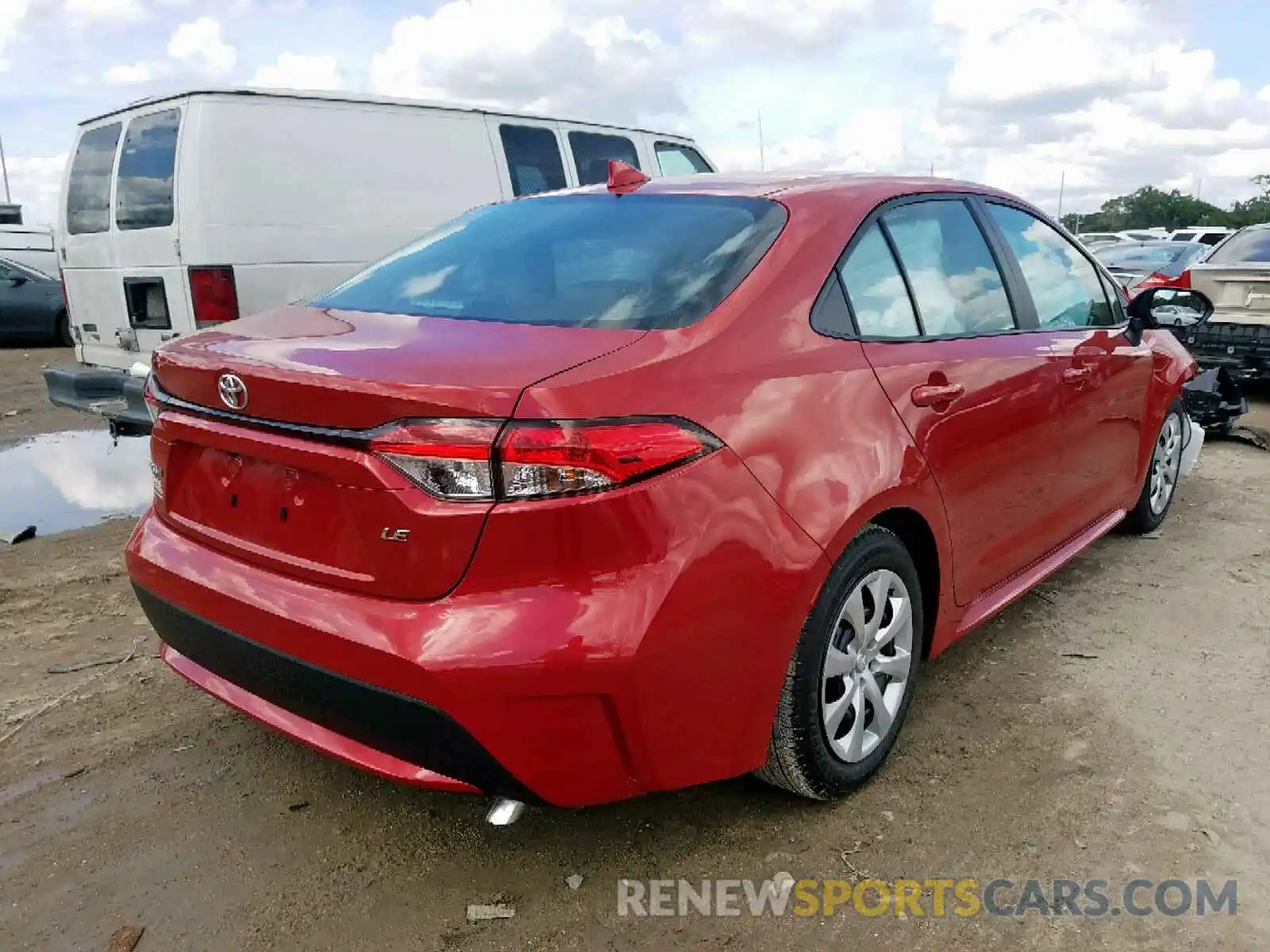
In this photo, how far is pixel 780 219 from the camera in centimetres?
269

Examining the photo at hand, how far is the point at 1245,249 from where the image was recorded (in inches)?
330

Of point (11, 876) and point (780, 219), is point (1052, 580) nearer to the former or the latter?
point (780, 219)

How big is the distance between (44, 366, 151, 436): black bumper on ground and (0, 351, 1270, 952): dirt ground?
1.70 meters

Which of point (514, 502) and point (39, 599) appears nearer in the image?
point (514, 502)

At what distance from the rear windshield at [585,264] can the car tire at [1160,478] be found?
291cm

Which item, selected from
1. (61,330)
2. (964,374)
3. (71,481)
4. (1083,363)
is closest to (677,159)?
(71,481)

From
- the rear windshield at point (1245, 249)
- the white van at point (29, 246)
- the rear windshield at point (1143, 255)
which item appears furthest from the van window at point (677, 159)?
the white van at point (29, 246)

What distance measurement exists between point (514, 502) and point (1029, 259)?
2.50 meters

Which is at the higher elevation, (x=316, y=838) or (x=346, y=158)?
(x=346, y=158)

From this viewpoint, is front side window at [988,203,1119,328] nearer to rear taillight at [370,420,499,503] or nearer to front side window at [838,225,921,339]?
front side window at [838,225,921,339]

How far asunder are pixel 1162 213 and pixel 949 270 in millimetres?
69562

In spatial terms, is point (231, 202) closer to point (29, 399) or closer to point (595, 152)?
point (595, 152)

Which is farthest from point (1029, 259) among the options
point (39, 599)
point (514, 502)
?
point (39, 599)

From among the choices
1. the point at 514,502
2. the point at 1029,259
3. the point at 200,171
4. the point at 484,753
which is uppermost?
the point at 200,171
